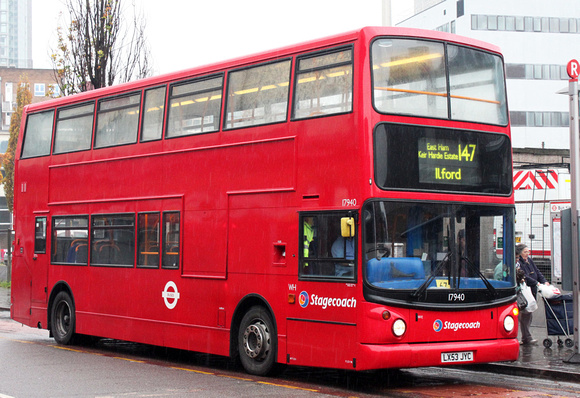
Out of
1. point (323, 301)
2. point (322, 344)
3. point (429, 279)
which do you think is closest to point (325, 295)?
point (323, 301)

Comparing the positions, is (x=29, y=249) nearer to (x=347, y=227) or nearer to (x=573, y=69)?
(x=347, y=227)

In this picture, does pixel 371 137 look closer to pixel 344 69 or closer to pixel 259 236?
pixel 344 69

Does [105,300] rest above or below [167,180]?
below

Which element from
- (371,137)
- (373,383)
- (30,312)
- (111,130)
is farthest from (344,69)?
(30,312)

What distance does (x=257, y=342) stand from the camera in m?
11.9

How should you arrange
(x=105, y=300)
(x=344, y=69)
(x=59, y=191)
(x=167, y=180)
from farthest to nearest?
(x=59, y=191)
(x=105, y=300)
(x=167, y=180)
(x=344, y=69)

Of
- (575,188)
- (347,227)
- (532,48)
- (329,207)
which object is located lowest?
(347,227)

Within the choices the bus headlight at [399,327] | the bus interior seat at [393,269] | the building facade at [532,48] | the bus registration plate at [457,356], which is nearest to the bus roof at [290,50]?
the bus interior seat at [393,269]

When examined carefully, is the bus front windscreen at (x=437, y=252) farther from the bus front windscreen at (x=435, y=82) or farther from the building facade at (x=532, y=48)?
the building facade at (x=532, y=48)

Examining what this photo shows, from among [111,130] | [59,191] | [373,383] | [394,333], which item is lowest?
[373,383]

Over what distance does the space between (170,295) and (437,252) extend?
16.3 ft

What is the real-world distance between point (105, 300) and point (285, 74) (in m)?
5.87

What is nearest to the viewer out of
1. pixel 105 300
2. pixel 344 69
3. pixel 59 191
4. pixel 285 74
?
pixel 344 69

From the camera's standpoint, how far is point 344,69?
1080 centimetres
